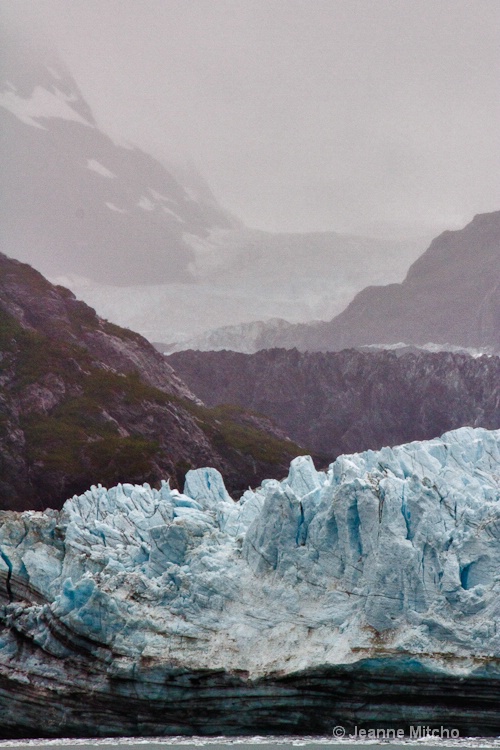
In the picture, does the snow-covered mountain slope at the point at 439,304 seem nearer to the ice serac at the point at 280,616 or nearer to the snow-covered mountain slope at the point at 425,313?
the snow-covered mountain slope at the point at 425,313

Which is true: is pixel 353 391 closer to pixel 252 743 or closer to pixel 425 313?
pixel 425 313

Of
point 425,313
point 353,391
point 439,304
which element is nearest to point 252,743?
point 353,391

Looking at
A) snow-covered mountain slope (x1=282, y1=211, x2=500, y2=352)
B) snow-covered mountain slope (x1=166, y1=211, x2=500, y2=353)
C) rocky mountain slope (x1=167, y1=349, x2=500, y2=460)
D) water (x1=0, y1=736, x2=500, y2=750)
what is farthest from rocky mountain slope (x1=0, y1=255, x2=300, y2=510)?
water (x1=0, y1=736, x2=500, y2=750)

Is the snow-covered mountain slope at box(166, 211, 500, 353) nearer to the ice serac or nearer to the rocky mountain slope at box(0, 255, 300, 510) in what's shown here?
the rocky mountain slope at box(0, 255, 300, 510)

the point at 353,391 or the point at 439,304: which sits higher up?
the point at 439,304

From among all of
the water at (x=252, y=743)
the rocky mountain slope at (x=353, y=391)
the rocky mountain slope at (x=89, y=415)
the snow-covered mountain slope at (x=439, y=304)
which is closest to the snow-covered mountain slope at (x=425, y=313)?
the snow-covered mountain slope at (x=439, y=304)

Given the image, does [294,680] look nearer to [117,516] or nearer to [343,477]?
[343,477]
